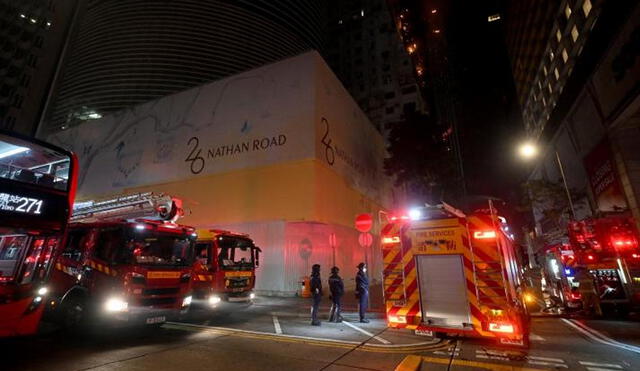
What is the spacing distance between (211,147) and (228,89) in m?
4.57

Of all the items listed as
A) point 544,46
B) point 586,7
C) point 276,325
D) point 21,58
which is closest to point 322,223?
point 276,325

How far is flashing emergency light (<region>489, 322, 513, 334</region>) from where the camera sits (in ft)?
17.7

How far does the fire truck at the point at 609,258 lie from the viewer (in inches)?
390

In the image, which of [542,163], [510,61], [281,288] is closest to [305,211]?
[281,288]

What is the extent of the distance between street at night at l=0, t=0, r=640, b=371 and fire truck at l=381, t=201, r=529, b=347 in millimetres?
40

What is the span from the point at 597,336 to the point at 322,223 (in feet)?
40.2

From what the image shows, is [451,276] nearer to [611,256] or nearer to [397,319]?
[397,319]

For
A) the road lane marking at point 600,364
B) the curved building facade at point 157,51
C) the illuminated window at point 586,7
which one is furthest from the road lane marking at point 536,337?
the curved building facade at point 157,51

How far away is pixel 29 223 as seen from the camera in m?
5.59

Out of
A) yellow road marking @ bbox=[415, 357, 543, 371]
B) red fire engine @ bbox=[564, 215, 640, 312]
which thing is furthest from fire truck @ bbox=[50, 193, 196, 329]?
red fire engine @ bbox=[564, 215, 640, 312]

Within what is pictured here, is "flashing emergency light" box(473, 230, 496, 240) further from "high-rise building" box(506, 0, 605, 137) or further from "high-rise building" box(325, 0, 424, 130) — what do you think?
"high-rise building" box(325, 0, 424, 130)

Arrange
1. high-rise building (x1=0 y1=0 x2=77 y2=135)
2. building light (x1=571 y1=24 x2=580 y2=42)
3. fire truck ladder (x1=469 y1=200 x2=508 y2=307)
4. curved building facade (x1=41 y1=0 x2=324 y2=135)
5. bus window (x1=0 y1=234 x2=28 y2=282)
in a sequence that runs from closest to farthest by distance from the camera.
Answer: fire truck ladder (x1=469 y1=200 x2=508 y2=307) → bus window (x1=0 y1=234 x2=28 y2=282) → building light (x1=571 y1=24 x2=580 y2=42) → high-rise building (x1=0 y1=0 x2=77 y2=135) → curved building facade (x1=41 y1=0 x2=324 y2=135)

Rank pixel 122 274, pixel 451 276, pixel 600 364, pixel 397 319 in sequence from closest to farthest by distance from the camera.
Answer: pixel 600 364 < pixel 451 276 < pixel 397 319 < pixel 122 274

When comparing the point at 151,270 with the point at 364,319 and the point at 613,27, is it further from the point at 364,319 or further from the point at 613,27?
the point at 613,27
